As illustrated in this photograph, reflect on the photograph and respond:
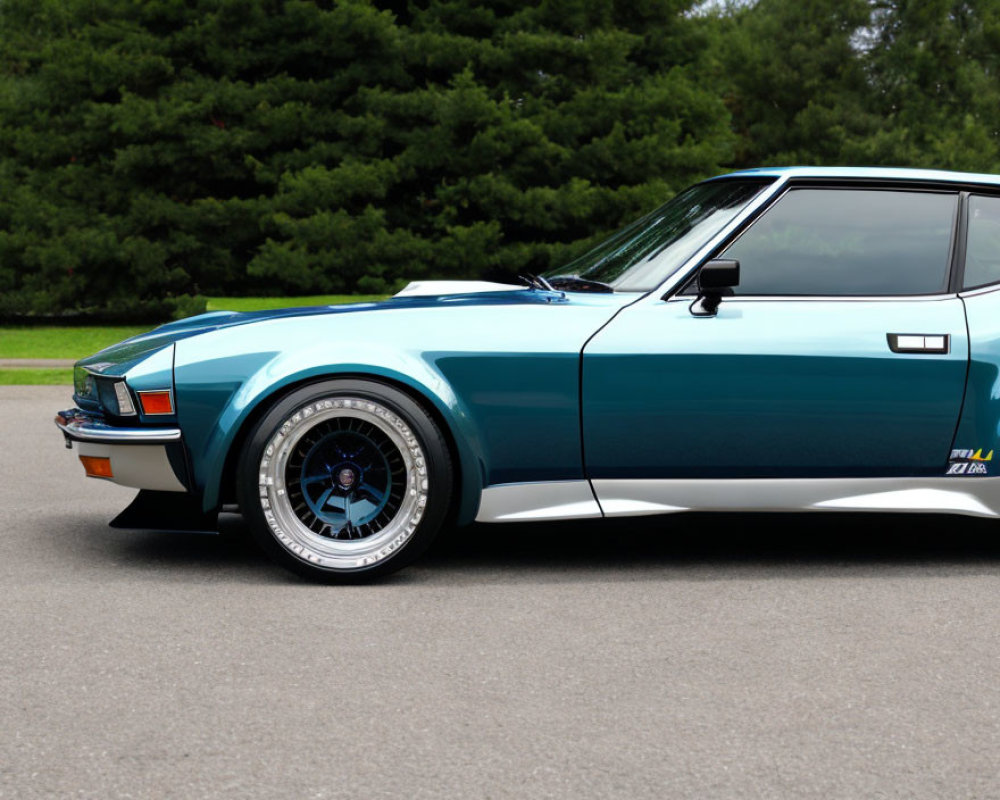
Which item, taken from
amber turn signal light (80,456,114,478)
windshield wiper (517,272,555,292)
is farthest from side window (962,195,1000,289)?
amber turn signal light (80,456,114,478)

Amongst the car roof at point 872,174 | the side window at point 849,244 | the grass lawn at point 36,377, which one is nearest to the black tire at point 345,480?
the side window at point 849,244

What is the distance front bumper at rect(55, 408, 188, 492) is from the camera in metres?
4.96

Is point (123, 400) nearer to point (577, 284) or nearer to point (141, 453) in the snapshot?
point (141, 453)

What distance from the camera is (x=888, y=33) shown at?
40062 millimetres

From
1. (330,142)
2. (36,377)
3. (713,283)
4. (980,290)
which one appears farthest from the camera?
(330,142)

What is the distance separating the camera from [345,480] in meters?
5.06

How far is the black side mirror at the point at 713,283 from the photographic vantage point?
16.1 ft

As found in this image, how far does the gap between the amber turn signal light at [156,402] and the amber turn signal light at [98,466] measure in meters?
0.25

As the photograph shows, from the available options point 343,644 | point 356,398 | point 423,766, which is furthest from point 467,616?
point 423,766

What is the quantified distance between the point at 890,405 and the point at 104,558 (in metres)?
3.07

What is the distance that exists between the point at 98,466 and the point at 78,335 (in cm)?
2038

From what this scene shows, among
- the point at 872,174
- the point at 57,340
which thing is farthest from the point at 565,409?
the point at 57,340

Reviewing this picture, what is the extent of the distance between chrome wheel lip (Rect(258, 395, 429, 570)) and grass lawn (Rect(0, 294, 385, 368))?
1249 cm

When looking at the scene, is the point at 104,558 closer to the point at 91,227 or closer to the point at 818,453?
the point at 818,453
